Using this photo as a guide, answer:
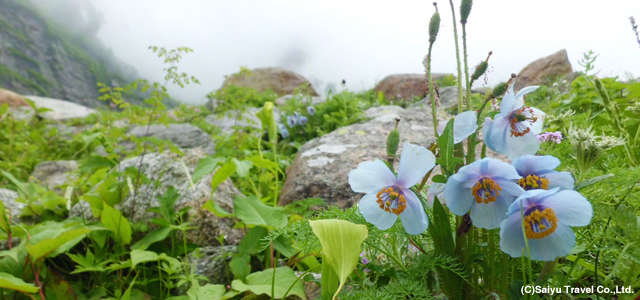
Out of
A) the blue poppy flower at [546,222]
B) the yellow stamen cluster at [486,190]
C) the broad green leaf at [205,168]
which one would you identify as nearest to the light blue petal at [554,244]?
the blue poppy flower at [546,222]

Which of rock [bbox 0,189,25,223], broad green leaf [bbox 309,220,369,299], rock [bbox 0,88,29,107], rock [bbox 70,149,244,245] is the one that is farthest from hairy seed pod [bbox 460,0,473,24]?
rock [bbox 0,88,29,107]

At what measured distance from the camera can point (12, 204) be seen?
2254 millimetres

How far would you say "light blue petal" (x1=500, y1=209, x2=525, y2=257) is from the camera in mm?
671

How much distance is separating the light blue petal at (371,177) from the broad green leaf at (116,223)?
4.53 feet

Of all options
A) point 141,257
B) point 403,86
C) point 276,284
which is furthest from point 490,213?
Answer: point 403,86

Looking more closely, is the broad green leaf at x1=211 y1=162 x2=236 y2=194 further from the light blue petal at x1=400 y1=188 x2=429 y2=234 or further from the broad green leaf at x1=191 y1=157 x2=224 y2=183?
the light blue petal at x1=400 y1=188 x2=429 y2=234

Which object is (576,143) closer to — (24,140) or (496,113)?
(496,113)

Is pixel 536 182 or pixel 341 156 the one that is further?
pixel 341 156

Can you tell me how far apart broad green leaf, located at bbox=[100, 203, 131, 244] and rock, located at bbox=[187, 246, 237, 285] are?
1.04ft

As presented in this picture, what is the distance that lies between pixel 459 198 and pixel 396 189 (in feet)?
0.41

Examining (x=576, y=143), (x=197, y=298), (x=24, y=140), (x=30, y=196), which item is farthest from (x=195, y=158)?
(x=24, y=140)

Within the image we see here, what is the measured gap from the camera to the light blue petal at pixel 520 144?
785 millimetres

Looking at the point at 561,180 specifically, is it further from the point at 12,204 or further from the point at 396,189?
the point at 12,204

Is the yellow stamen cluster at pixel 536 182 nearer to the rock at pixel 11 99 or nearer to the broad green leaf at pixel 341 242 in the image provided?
the broad green leaf at pixel 341 242
